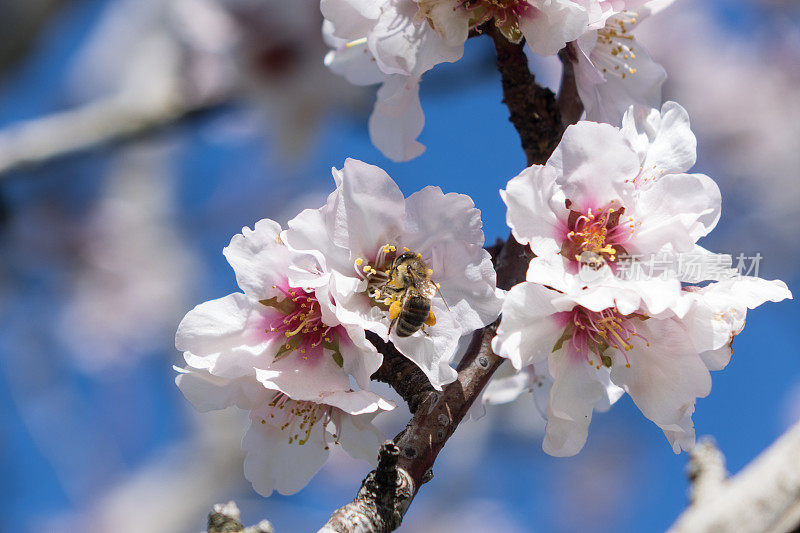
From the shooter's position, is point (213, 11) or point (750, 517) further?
point (213, 11)

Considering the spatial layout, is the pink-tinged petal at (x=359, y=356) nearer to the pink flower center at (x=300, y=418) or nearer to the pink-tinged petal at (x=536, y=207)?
the pink flower center at (x=300, y=418)

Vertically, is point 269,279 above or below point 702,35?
below

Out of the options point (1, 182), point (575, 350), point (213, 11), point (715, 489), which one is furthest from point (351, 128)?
point (715, 489)

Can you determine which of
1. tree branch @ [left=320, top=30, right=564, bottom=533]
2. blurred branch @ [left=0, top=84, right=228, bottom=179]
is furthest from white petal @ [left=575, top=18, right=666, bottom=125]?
blurred branch @ [left=0, top=84, right=228, bottom=179]

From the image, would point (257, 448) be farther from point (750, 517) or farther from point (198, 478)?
point (198, 478)

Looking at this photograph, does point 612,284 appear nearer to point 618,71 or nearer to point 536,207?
point 536,207

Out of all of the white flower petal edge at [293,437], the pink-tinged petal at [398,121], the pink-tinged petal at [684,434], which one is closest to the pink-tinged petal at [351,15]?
the pink-tinged petal at [398,121]

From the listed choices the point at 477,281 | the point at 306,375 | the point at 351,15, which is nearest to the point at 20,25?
the point at 351,15
